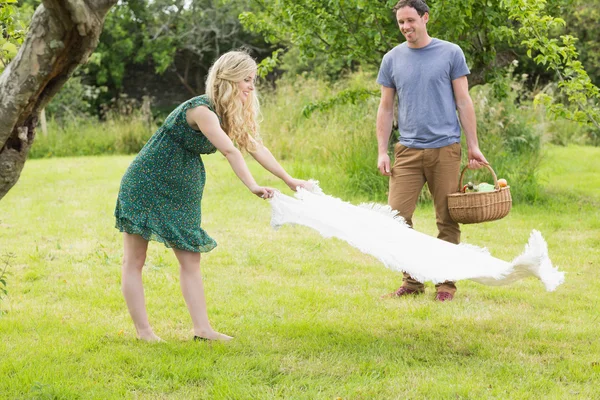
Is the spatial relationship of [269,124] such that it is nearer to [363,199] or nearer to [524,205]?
[363,199]

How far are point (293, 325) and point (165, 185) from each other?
1.22 m

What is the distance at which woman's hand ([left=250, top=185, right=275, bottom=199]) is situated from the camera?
3.89 m

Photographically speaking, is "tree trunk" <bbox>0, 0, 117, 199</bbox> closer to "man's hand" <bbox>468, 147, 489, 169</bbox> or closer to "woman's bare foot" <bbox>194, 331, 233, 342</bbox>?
"woman's bare foot" <bbox>194, 331, 233, 342</bbox>

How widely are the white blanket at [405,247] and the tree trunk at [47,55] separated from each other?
5.07ft

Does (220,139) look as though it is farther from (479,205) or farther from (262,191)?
(479,205)

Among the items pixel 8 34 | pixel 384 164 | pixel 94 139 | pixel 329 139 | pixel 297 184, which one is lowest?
pixel 94 139

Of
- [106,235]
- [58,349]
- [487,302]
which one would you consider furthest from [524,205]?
[58,349]

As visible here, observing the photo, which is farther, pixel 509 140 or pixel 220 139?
pixel 509 140

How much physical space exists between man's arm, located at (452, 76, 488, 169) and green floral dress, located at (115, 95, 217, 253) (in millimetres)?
1806

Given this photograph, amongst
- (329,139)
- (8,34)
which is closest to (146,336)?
(8,34)

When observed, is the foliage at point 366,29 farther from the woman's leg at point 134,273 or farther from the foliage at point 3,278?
the woman's leg at point 134,273

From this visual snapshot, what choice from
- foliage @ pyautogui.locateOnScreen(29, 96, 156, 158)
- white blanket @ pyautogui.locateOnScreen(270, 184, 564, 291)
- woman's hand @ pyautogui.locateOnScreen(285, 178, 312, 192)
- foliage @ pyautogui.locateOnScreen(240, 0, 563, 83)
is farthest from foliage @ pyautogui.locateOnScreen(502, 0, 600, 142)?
foliage @ pyautogui.locateOnScreen(29, 96, 156, 158)

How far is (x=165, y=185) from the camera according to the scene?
4.05 m

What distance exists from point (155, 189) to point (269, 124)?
1065 centimetres
